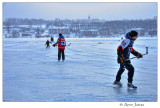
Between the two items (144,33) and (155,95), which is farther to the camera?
(144,33)

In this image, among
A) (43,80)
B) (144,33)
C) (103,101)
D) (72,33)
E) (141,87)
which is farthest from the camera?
(72,33)

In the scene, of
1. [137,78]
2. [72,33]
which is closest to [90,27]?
[72,33]

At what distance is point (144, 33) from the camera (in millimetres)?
139875

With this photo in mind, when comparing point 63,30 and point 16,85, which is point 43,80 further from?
point 63,30

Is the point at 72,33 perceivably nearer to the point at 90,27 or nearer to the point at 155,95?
the point at 90,27

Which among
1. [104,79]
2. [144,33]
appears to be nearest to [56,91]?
[104,79]

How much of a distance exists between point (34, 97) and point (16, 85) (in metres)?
1.45

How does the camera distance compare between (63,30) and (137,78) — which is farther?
(63,30)

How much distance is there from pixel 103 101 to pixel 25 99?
153cm

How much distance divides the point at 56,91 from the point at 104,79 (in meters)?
1.99

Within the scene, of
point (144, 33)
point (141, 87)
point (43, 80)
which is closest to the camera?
point (141, 87)

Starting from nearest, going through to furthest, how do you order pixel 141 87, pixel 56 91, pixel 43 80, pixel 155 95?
pixel 155 95 < pixel 56 91 < pixel 141 87 < pixel 43 80

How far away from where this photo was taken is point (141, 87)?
6.27 meters

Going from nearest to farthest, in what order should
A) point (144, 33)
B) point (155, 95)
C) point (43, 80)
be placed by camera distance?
1. point (155, 95)
2. point (43, 80)
3. point (144, 33)
